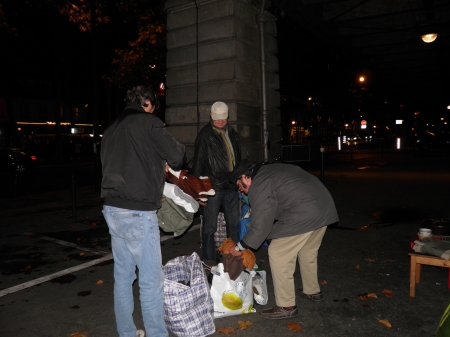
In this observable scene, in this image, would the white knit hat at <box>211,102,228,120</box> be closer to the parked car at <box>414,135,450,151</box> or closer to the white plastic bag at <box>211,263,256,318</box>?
the white plastic bag at <box>211,263,256,318</box>

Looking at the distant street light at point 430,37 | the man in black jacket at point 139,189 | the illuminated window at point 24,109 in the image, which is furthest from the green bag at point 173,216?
the illuminated window at point 24,109

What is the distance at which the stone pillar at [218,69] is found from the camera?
7.99 m

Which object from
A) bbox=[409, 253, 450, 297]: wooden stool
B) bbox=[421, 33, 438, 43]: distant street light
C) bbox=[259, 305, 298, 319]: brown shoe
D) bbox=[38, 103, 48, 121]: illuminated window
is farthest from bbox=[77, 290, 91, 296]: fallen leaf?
bbox=[38, 103, 48, 121]: illuminated window

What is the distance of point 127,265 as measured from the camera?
3.19 meters

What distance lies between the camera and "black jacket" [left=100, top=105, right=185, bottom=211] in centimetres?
297

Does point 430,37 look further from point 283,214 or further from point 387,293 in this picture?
point 283,214

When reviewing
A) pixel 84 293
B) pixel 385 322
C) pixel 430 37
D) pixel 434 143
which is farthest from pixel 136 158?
pixel 434 143

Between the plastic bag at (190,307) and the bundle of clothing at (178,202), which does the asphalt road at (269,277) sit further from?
the bundle of clothing at (178,202)

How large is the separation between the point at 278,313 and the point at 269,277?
3.85 ft

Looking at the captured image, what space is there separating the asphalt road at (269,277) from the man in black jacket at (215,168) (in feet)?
2.89

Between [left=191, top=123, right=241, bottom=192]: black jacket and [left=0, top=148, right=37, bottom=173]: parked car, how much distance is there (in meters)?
20.5

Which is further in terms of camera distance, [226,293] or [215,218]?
[215,218]

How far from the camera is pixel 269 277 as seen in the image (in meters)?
5.05

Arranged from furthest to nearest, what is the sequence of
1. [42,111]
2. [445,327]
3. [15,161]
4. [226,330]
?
[42,111] → [15,161] → [226,330] → [445,327]
